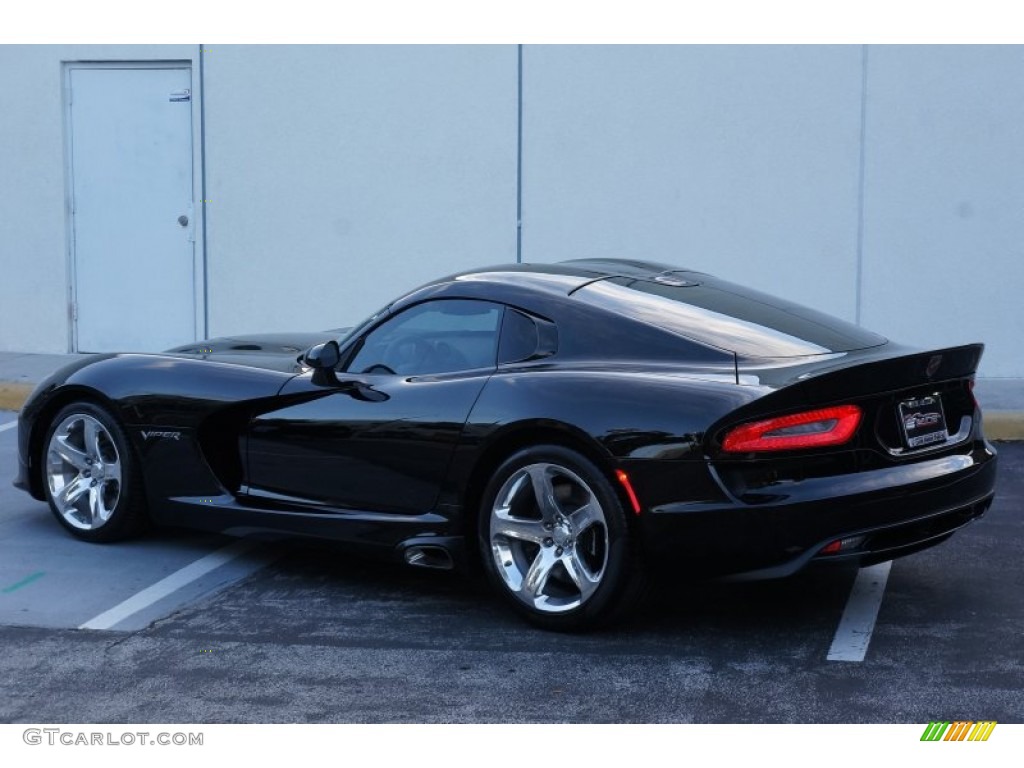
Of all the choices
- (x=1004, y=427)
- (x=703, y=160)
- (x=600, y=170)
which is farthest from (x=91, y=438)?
(x=703, y=160)

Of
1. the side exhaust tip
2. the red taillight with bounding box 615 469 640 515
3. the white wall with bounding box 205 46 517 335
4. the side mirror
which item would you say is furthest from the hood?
the white wall with bounding box 205 46 517 335

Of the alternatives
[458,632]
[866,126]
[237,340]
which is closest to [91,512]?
[237,340]

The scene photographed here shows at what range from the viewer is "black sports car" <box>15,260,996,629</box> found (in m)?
5.11

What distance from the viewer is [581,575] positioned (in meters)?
5.45

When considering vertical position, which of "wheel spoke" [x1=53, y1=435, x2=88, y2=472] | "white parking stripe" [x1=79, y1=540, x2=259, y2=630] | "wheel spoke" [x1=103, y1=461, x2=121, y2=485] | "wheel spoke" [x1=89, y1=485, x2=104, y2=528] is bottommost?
"white parking stripe" [x1=79, y1=540, x2=259, y2=630]

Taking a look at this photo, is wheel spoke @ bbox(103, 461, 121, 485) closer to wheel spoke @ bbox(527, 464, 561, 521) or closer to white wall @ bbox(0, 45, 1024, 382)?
wheel spoke @ bbox(527, 464, 561, 521)

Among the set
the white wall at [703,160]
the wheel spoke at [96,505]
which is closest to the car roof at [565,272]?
the wheel spoke at [96,505]

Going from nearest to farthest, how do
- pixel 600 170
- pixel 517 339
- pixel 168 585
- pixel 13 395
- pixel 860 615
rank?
pixel 860 615 → pixel 517 339 → pixel 168 585 → pixel 13 395 → pixel 600 170

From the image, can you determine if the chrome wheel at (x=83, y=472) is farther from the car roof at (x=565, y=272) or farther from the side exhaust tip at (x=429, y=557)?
→ the car roof at (x=565, y=272)

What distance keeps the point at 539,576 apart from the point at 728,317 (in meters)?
1.21

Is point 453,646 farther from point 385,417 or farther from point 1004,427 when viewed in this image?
point 1004,427

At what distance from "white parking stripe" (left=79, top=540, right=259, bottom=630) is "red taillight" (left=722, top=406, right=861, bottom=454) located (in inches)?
99.2

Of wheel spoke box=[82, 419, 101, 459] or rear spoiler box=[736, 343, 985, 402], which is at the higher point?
rear spoiler box=[736, 343, 985, 402]

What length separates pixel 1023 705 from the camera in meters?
4.59
